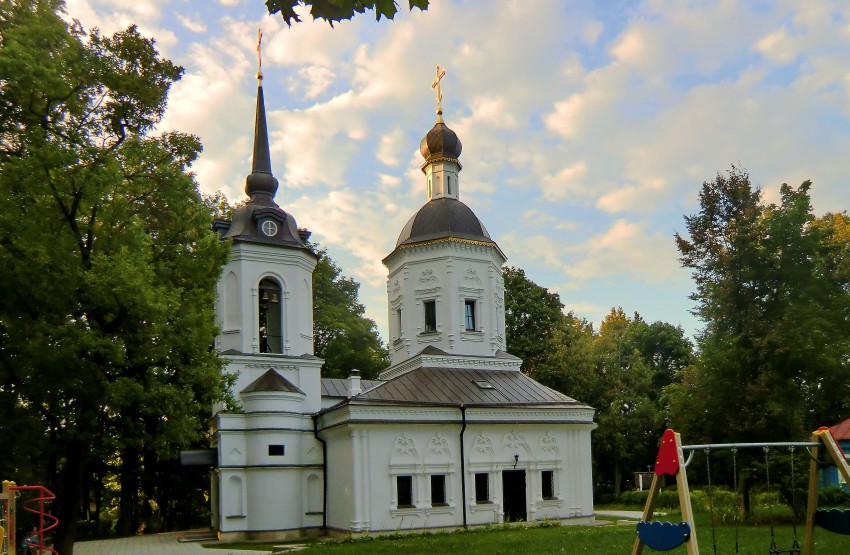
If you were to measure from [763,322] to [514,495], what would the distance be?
9256 millimetres

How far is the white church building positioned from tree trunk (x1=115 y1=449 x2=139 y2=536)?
5733mm

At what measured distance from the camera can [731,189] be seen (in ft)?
78.2

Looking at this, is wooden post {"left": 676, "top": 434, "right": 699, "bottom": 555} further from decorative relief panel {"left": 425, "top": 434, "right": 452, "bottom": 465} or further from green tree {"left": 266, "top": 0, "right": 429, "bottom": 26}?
decorative relief panel {"left": 425, "top": 434, "right": 452, "bottom": 465}

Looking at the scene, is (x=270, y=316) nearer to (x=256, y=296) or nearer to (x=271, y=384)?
(x=256, y=296)

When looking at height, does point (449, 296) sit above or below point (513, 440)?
above

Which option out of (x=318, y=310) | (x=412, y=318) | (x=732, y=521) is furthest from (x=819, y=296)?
(x=318, y=310)

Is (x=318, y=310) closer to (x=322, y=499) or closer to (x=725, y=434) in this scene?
(x=322, y=499)

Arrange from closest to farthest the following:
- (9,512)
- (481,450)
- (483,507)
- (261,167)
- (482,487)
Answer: (9,512) → (483,507) → (481,450) → (482,487) → (261,167)

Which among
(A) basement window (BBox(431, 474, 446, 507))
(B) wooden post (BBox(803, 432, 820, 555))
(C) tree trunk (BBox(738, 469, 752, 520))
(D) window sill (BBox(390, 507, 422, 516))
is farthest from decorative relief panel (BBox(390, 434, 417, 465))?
(B) wooden post (BBox(803, 432, 820, 555))

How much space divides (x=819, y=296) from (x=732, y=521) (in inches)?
281

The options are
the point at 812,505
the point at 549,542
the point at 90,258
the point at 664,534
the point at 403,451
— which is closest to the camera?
the point at 664,534

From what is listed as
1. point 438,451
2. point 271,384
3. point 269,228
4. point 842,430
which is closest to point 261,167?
point 269,228

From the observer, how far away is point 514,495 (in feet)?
77.6

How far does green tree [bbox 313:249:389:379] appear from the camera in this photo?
133 feet
